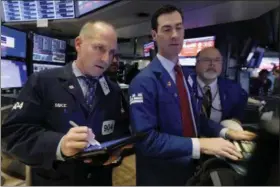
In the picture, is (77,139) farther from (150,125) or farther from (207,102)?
(207,102)

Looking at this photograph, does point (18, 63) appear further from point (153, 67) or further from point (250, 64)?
point (250, 64)

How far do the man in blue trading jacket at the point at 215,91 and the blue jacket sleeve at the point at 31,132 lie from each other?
0.57 metres

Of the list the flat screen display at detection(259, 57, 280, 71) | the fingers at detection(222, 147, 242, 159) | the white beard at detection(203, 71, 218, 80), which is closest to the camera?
the fingers at detection(222, 147, 242, 159)

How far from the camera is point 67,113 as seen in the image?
0.76 metres

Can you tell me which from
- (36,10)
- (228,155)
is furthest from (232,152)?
(36,10)

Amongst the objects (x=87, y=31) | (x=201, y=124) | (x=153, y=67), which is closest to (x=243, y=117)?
(x=201, y=124)

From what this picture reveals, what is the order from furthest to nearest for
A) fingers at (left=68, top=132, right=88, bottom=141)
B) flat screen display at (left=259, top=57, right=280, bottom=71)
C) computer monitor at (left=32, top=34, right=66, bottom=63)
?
computer monitor at (left=32, top=34, right=66, bottom=63), flat screen display at (left=259, top=57, right=280, bottom=71), fingers at (left=68, top=132, right=88, bottom=141)

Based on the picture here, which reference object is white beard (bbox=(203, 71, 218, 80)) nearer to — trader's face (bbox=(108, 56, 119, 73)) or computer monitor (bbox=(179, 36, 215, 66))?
computer monitor (bbox=(179, 36, 215, 66))

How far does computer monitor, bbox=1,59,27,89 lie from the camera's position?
56.6 inches

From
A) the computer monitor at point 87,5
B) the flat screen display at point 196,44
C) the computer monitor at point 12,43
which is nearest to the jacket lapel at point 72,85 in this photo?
the flat screen display at point 196,44

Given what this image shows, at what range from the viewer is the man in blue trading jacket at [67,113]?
0.69m

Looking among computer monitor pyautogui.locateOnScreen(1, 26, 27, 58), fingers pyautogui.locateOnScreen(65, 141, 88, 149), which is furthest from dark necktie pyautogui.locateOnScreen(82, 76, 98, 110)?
computer monitor pyautogui.locateOnScreen(1, 26, 27, 58)

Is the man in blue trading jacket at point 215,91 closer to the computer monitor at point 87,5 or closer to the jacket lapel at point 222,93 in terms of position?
the jacket lapel at point 222,93

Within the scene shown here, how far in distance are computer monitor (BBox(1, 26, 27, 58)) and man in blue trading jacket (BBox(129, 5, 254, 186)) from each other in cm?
102
